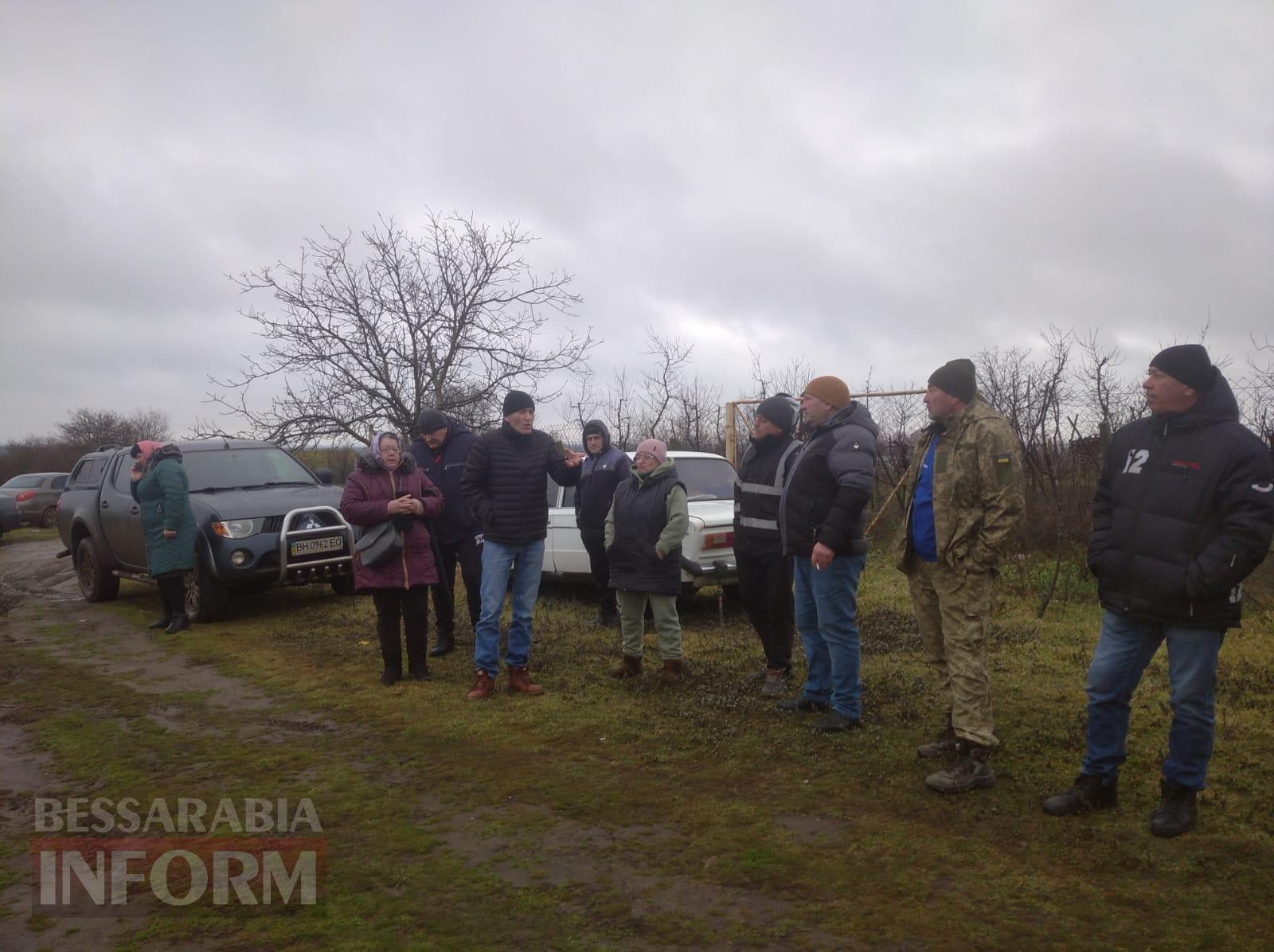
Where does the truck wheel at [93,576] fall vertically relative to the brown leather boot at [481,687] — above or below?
above

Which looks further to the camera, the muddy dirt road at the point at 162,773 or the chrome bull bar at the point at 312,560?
the chrome bull bar at the point at 312,560

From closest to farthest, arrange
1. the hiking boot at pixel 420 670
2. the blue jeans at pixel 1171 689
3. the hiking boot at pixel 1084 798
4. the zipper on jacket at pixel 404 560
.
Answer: the blue jeans at pixel 1171 689, the hiking boot at pixel 1084 798, the zipper on jacket at pixel 404 560, the hiking boot at pixel 420 670

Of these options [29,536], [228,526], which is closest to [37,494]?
[29,536]

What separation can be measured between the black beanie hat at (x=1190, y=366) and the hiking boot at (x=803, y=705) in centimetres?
271

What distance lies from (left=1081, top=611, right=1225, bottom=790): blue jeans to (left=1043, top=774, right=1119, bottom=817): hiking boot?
35 millimetres

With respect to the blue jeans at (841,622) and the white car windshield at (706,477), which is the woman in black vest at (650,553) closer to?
the blue jeans at (841,622)

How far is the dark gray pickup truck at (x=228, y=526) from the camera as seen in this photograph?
8.78 meters

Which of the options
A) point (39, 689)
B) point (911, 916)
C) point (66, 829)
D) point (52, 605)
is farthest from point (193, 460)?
point (911, 916)

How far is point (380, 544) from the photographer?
6.18m

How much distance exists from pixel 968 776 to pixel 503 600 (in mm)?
3071

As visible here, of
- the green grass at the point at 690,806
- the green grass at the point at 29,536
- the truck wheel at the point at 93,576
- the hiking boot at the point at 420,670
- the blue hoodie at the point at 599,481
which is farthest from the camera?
the green grass at the point at 29,536

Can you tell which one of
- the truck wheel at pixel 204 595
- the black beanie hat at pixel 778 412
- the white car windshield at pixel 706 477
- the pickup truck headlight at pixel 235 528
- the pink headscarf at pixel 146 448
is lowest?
the truck wheel at pixel 204 595

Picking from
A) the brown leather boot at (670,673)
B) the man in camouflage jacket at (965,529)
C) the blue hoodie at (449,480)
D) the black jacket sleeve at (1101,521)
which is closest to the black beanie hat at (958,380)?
the man in camouflage jacket at (965,529)

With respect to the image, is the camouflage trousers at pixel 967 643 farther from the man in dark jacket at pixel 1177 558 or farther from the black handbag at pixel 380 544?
the black handbag at pixel 380 544
